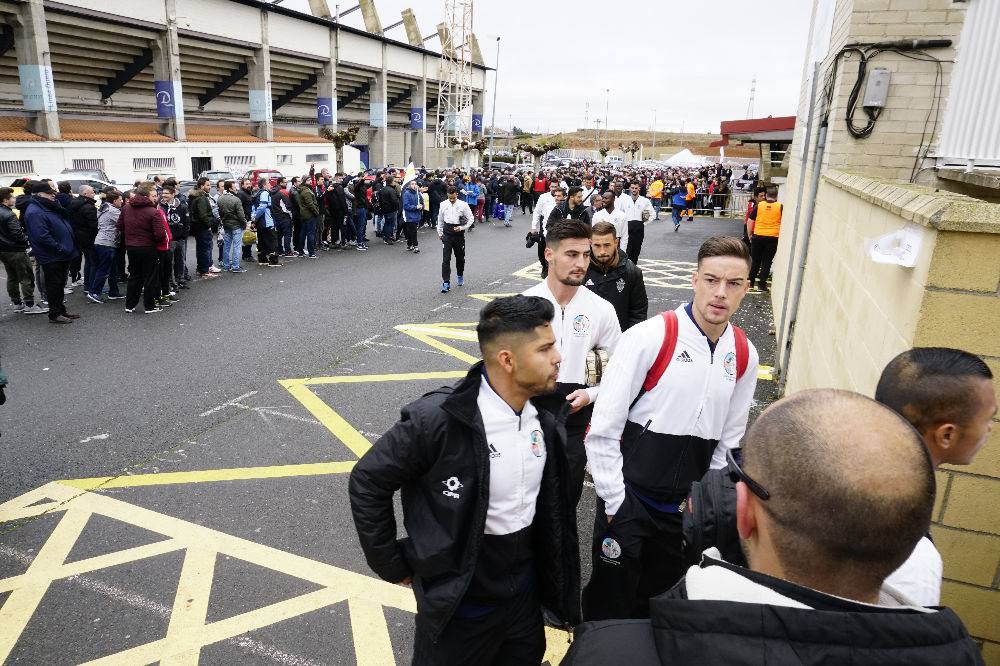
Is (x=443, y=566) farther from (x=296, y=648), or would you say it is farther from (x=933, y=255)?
(x=933, y=255)

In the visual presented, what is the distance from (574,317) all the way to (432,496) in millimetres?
1881

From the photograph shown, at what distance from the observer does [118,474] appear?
530 centimetres

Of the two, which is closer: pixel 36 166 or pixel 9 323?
pixel 9 323

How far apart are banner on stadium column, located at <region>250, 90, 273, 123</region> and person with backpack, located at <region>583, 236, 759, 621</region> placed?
4021 cm

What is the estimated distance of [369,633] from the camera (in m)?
3.64

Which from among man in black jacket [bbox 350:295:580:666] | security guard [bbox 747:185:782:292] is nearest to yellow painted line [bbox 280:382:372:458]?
man in black jacket [bbox 350:295:580:666]

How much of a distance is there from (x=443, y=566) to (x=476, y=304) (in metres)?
9.16

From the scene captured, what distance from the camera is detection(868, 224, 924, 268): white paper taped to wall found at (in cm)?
279

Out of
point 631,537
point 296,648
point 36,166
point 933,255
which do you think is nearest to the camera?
point 933,255

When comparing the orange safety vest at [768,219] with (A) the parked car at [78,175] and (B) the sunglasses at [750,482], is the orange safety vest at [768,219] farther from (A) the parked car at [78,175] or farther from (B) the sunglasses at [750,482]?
(A) the parked car at [78,175]

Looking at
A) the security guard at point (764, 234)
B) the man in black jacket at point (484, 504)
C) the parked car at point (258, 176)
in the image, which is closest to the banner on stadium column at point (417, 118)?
the parked car at point (258, 176)

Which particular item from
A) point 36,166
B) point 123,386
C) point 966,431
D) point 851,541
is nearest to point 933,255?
point 966,431

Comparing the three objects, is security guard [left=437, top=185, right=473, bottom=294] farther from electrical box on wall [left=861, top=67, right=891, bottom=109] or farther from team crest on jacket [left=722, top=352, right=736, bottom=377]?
team crest on jacket [left=722, top=352, right=736, bottom=377]

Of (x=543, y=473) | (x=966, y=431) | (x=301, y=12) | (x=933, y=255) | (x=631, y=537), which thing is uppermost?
(x=301, y=12)
